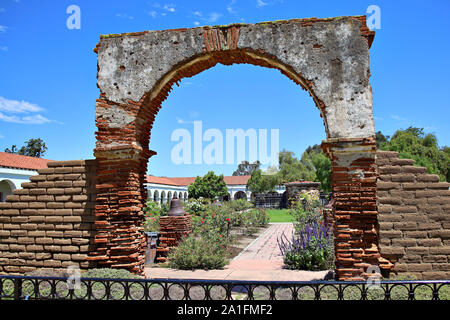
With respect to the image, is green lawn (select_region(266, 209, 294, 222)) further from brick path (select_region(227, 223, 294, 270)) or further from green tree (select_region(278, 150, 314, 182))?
green tree (select_region(278, 150, 314, 182))

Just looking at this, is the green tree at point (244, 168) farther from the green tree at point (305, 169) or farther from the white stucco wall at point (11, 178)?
the white stucco wall at point (11, 178)

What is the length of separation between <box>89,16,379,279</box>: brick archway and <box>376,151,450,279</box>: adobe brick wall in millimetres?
332

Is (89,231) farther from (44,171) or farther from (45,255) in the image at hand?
(44,171)

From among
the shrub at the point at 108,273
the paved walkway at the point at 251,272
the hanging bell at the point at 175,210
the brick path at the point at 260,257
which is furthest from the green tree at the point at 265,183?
the shrub at the point at 108,273

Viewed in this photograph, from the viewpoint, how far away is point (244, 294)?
5.03m

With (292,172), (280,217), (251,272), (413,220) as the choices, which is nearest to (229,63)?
(413,220)

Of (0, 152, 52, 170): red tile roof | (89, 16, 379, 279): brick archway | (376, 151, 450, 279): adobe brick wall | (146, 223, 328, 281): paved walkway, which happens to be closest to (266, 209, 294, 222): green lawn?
(146, 223, 328, 281): paved walkway

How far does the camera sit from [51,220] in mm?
5750

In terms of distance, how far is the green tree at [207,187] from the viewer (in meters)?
41.9

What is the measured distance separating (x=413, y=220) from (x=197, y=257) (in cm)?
427

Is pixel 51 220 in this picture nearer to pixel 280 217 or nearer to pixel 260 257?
pixel 260 257

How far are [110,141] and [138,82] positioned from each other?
3.73 feet

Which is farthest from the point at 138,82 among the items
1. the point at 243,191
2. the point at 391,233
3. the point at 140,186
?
the point at 243,191
